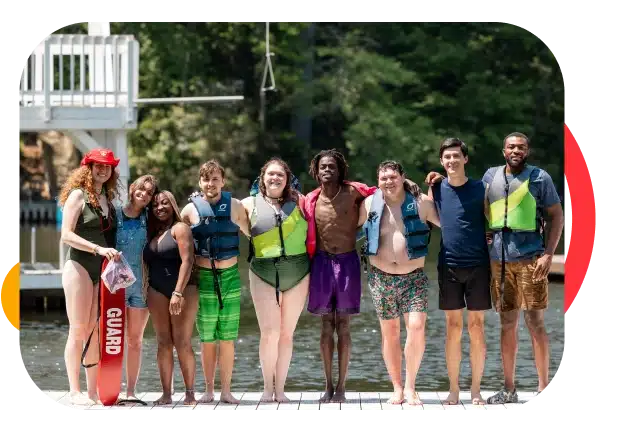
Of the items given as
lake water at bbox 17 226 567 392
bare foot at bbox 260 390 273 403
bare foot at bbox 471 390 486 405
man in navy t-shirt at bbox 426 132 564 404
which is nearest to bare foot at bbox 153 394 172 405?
bare foot at bbox 260 390 273 403

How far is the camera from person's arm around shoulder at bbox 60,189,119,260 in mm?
8156

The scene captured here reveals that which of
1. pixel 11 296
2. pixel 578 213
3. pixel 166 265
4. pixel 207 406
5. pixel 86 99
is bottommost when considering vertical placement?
pixel 207 406

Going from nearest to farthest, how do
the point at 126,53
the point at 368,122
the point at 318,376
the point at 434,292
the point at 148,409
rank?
1. the point at 148,409
2. the point at 318,376
3. the point at 126,53
4. the point at 434,292
5. the point at 368,122

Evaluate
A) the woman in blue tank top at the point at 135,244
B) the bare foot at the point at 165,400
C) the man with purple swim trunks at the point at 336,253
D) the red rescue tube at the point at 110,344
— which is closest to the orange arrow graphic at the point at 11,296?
the red rescue tube at the point at 110,344

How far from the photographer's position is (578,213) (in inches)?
302

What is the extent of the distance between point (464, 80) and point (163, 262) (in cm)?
3171

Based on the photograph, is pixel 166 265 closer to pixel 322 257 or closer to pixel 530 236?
pixel 322 257

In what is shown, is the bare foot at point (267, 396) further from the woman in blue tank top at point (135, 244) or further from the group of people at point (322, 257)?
the woman in blue tank top at point (135, 244)

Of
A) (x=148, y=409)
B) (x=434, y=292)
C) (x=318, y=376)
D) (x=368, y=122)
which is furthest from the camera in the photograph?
(x=368, y=122)

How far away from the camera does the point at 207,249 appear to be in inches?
334

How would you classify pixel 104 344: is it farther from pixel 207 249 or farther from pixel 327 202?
pixel 327 202

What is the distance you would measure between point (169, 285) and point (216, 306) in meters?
0.32

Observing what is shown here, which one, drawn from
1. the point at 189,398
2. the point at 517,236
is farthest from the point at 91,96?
the point at 517,236

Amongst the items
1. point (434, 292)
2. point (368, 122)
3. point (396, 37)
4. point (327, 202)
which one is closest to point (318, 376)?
point (327, 202)
